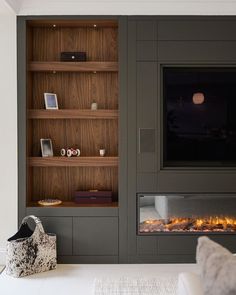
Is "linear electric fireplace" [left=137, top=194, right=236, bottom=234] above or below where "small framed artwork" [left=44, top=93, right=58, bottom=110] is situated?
below

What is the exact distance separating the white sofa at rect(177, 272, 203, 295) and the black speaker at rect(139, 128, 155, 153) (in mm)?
2140

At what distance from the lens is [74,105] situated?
4176 mm

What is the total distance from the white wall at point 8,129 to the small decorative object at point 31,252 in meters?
0.31

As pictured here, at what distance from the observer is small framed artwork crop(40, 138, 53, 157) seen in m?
3.99

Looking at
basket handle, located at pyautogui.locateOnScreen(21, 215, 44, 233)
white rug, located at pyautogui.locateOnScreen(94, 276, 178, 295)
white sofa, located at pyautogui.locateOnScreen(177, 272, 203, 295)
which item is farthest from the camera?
basket handle, located at pyautogui.locateOnScreen(21, 215, 44, 233)

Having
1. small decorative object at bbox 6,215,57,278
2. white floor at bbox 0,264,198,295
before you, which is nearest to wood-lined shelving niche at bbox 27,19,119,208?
small decorative object at bbox 6,215,57,278

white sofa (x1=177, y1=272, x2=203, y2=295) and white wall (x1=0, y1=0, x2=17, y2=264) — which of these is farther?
white wall (x1=0, y1=0, x2=17, y2=264)

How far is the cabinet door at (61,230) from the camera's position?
377 cm

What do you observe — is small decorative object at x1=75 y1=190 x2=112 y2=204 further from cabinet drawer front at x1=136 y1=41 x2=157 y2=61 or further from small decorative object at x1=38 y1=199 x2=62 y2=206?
cabinet drawer front at x1=136 y1=41 x2=157 y2=61

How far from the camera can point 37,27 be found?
13.4 feet

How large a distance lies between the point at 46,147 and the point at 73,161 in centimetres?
35

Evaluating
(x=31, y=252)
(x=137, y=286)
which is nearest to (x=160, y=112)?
(x=137, y=286)

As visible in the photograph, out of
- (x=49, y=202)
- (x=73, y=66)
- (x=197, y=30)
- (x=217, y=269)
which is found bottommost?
(x=49, y=202)
